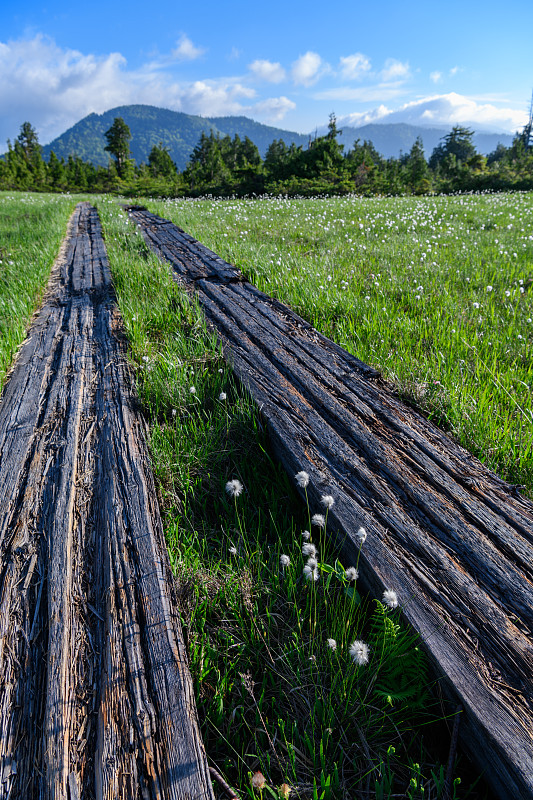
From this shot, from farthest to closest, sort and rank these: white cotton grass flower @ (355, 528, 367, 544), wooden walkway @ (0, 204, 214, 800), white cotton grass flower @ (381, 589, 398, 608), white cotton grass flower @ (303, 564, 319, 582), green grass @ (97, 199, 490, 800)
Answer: white cotton grass flower @ (355, 528, 367, 544) < white cotton grass flower @ (303, 564, 319, 582) < white cotton grass flower @ (381, 589, 398, 608) < green grass @ (97, 199, 490, 800) < wooden walkway @ (0, 204, 214, 800)

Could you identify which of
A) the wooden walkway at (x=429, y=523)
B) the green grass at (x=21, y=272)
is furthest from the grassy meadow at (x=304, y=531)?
the green grass at (x=21, y=272)

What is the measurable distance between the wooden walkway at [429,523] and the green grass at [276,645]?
15 centimetres

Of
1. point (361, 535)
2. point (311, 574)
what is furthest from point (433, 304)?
point (311, 574)

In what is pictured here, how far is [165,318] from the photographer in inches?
186

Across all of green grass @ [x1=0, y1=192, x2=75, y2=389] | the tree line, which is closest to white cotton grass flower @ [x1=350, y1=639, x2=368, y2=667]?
green grass @ [x1=0, y1=192, x2=75, y2=389]

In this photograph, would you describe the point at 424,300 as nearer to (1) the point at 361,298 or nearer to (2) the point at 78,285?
(1) the point at 361,298

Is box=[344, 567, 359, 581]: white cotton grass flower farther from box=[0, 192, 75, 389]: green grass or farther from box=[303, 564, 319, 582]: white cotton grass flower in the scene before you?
box=[0, 192, 75, 389]: green grass

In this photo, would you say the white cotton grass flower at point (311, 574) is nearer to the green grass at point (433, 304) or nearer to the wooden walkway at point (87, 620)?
the wooden walkway at point (87, 620)

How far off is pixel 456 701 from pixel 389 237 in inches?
392

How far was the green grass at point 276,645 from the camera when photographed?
1.42 meters

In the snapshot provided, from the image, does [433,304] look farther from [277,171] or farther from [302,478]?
[277,171]

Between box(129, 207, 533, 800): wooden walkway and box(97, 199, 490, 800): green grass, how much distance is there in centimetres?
15

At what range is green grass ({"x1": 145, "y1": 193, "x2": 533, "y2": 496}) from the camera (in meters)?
3.05

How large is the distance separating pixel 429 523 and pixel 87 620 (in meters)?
1.62
